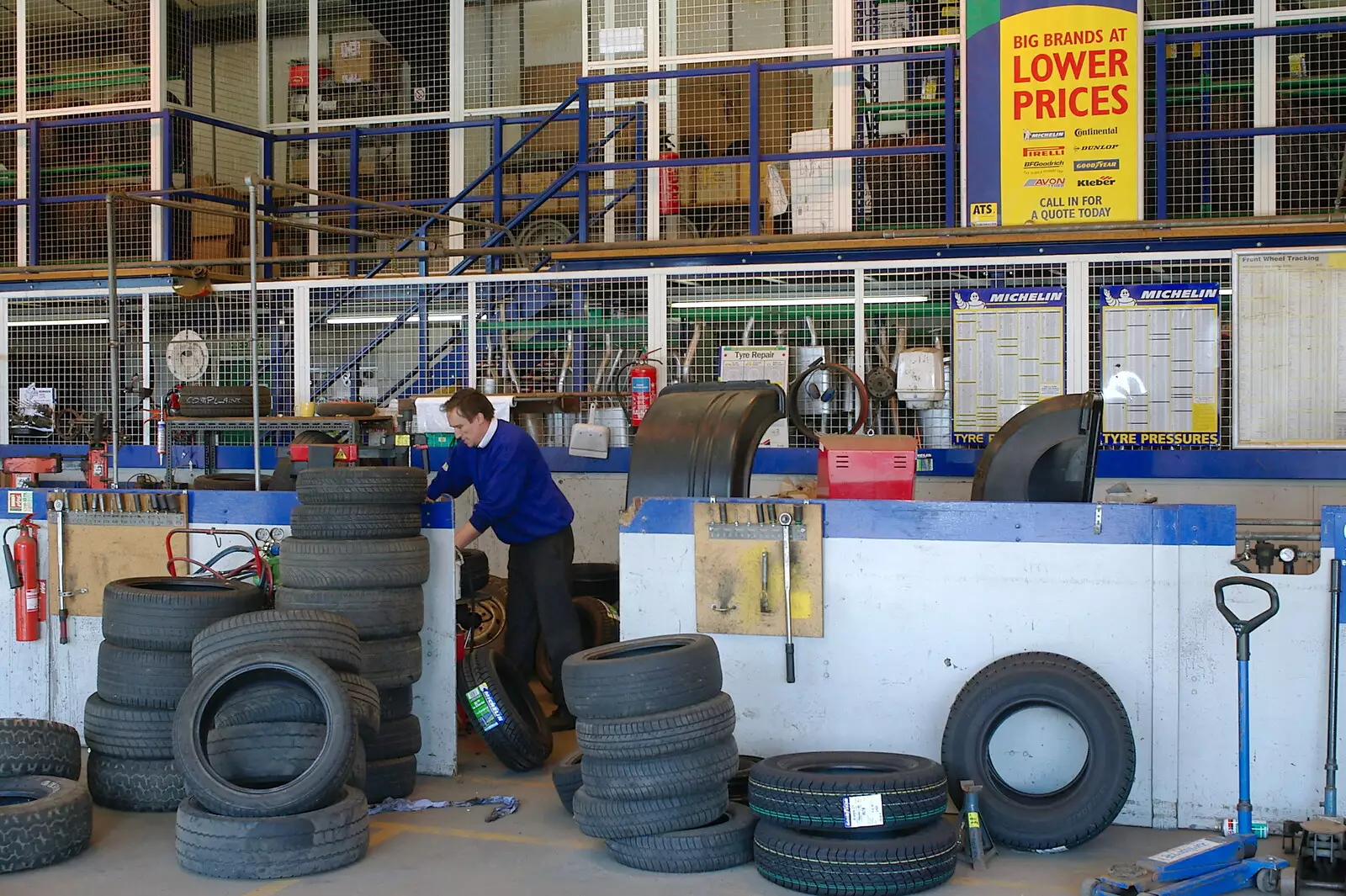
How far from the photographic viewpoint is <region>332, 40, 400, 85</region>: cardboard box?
1197cm

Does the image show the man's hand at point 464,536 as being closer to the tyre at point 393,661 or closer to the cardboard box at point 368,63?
the tyre at point 393,661

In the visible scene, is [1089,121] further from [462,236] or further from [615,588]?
[462,236]

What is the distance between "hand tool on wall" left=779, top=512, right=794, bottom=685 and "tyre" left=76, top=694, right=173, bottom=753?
8.10ft

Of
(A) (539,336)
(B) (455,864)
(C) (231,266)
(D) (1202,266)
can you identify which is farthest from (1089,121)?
(C) (231,266)

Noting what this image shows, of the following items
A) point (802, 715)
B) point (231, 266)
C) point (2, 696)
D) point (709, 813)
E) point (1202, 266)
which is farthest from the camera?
point (231, 266)

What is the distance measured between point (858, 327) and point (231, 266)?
5704mm

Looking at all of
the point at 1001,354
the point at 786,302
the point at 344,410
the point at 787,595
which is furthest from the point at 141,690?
the point at 1001,354

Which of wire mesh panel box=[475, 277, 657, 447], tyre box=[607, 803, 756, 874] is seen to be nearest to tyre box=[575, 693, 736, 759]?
tyre box=[607, 803, 756, 874]

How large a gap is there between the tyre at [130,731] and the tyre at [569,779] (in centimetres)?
156

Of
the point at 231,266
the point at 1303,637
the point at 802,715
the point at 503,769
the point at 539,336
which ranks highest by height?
the point at 231,266

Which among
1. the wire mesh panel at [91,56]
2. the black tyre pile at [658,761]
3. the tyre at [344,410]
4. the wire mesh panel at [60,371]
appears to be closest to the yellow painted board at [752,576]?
the black tyre pile at [658,761]

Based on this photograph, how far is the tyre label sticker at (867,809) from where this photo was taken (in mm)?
4059

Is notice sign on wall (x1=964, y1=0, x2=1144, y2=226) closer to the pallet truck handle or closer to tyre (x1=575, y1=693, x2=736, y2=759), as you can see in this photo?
the pallet truck handle

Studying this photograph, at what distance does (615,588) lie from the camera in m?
7.50
